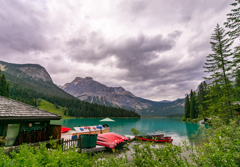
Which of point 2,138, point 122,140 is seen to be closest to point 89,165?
point 2,138

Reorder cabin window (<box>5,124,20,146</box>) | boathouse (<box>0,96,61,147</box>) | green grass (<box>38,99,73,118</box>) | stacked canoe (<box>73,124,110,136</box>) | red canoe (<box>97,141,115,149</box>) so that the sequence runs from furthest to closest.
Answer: green grass (<box>38,99,73,118</box>) < stacked canoe (<box>73,124,110,136</box>) < red canoe (<box>97,141,115,149</box>) < cabin window (<box>5,124,20,146</box>) < boathouse (<box>0,96,61,147</box>)

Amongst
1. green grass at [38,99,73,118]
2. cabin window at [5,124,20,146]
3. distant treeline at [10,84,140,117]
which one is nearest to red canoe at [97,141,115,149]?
cabin window at [5,124,20,146]

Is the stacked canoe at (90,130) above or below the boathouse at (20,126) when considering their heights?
below

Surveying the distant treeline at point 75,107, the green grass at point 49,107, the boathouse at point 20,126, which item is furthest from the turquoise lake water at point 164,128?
the green grass at point 49,107

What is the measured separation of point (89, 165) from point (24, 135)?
8.72m

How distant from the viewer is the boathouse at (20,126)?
9.57 m

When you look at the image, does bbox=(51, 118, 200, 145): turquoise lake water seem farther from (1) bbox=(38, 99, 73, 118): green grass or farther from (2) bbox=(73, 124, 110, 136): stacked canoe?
(1) bbox=(38, 99, 73, 118): green grass

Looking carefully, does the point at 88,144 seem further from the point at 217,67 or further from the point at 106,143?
the point at 217,67

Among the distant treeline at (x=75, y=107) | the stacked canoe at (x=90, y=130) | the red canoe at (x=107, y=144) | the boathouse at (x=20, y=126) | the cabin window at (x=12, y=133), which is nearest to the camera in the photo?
the boathouse at (x=20, y=126)

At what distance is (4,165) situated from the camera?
11.6ft

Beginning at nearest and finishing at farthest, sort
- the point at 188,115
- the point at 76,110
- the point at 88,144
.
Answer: the point at 88,144 → the point at 188,115 → the point at 76,110

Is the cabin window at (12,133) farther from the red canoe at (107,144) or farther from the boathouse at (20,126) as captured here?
the red canoe at (107,144)

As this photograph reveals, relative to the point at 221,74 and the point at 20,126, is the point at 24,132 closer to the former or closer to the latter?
the point at 20,126

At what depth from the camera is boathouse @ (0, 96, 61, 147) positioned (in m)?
9.57
